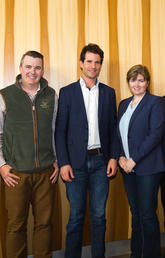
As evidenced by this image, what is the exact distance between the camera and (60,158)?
1770mm

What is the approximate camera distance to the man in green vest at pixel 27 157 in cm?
167

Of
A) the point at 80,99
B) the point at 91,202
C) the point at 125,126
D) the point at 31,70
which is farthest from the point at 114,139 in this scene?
the point at 31,70

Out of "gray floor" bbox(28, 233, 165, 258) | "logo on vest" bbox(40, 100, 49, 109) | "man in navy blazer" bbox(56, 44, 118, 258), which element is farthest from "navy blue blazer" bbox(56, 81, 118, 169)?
"gray floor" bbox(28, 233, 165, 258)

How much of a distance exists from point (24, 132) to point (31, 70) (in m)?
0.45

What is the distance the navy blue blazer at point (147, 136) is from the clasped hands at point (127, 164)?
Answer: 0.11 ft

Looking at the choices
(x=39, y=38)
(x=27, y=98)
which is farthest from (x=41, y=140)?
(x=39, y=38)

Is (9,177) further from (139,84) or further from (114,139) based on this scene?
(139,84)

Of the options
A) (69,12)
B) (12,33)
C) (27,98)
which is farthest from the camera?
(69,12)

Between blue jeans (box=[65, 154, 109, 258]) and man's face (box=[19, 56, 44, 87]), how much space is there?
2.32 feet

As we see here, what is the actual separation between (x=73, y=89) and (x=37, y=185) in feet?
2.56

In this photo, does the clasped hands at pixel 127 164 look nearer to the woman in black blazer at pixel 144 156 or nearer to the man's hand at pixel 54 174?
the woman in black blazer at pixel 144 156

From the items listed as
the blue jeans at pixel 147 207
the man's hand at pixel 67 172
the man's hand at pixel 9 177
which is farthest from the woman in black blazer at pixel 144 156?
the man's hand at pixel 9 177

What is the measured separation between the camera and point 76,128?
5.93ft

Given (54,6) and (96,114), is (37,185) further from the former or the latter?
(54,6)
